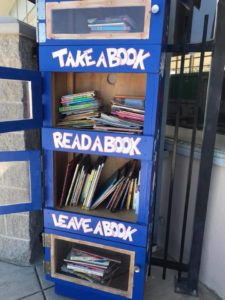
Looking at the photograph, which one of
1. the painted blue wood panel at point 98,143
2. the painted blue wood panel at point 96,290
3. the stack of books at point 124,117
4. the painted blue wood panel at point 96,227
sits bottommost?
the painted blue wood panel at point 96,290

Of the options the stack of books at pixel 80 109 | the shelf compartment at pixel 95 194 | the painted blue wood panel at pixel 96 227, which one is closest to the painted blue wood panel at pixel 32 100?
the stack of books at pixel 80 109

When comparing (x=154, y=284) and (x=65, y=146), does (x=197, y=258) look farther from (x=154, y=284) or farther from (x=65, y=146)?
(x=65, y=146)

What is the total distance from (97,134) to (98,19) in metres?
0.59

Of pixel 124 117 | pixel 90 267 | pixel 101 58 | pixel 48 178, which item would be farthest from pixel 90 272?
pixel 101 58

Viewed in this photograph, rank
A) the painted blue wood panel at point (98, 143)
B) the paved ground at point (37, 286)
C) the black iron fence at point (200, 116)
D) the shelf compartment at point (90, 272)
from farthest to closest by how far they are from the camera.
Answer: the paved ground at point (37, 286), the shelf compartment at point (90, 272), the black iron fence at point (200, 116), the painted blue wood panel at point (98, 143)

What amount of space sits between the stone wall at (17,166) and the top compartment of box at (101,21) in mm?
389

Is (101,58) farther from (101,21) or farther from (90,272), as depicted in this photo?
(90,272)

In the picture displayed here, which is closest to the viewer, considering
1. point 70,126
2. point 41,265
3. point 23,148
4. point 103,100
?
point 70,126

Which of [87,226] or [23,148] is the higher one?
[23,148]

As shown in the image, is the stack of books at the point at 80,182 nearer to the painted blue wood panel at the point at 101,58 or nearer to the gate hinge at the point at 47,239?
the gate hinge at the point at 47,239

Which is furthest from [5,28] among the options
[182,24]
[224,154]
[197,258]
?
[197,258]

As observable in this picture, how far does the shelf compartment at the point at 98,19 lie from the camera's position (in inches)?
49.1

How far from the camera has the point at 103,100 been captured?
1709mm

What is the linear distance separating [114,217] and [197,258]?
68cm
